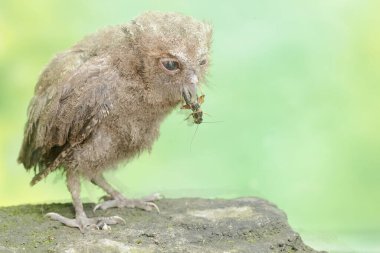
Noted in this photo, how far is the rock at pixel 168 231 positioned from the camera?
167 inches

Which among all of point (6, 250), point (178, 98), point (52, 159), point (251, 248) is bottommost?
point (6, 250)

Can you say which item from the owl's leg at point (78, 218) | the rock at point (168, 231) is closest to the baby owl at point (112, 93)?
the owl's leg at point (78, 218)

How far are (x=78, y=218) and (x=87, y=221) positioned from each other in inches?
2.5

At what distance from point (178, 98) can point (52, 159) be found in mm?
961

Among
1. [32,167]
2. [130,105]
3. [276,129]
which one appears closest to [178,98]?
[130,105]

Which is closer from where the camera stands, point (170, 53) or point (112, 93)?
point (170, 53)

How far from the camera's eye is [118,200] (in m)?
5.12

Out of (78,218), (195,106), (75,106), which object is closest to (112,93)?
(75,106)

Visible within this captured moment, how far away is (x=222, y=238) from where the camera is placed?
4.52m

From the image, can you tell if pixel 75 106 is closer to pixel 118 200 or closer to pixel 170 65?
pixel 170 65

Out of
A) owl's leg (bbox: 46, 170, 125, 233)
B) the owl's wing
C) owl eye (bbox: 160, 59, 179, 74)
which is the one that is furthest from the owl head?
owl's leg (bbox: 46, 170, 125, 233)

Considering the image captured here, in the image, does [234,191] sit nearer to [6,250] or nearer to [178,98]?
[178,98]

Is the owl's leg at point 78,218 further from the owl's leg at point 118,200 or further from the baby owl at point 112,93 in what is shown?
the owl's leg at point 118,200

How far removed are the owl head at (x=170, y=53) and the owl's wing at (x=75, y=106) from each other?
0.80 ft
